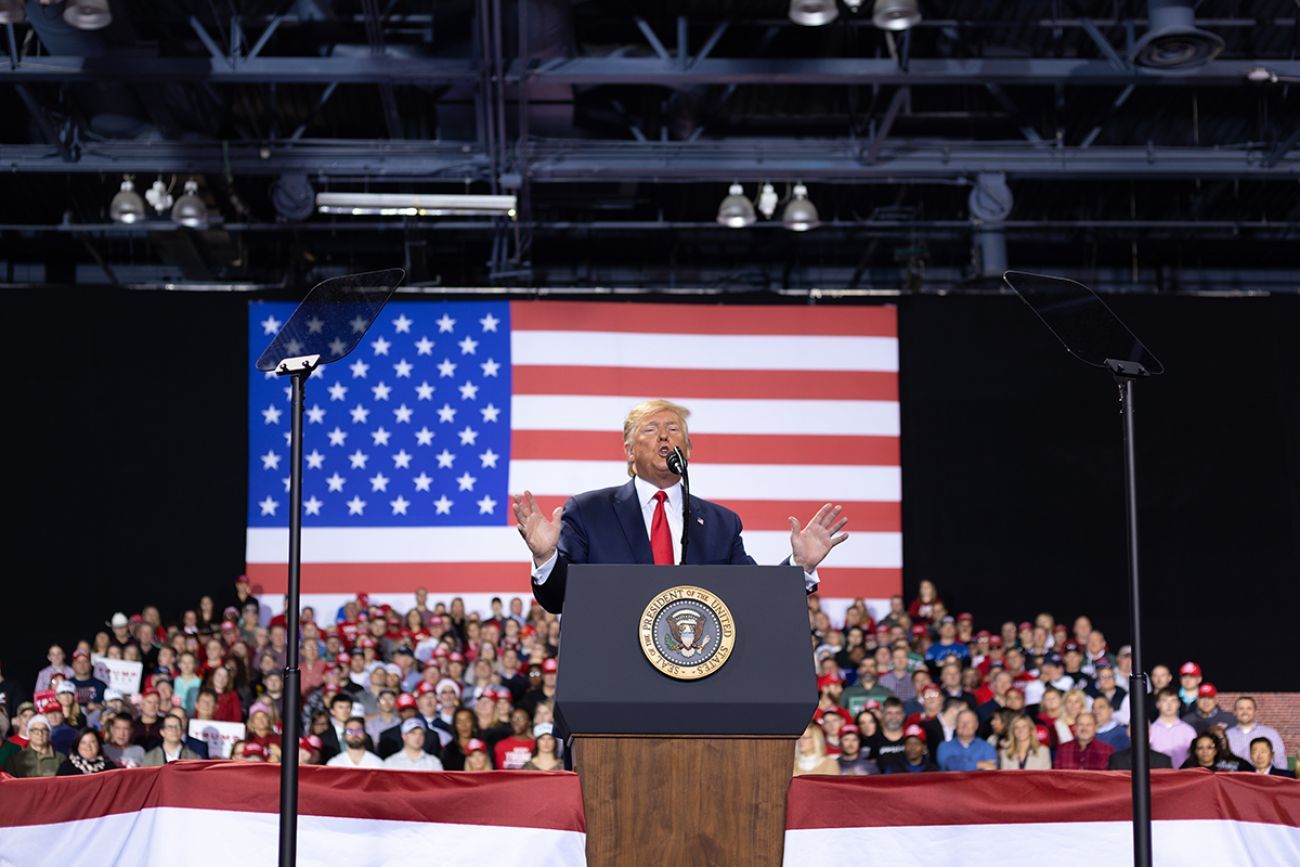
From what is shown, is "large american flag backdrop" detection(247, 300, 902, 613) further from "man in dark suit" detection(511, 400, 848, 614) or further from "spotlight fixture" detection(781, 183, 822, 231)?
"man in dark suit" detection(511, 400, 848, 614)

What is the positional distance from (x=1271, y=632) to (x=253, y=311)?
10113 millimetres

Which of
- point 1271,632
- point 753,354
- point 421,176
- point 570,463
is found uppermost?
point 421,176

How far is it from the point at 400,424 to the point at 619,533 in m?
10.3

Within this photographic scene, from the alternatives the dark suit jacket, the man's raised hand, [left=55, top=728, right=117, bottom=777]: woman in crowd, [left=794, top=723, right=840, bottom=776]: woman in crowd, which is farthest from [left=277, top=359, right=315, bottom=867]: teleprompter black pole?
Result: [left=55, top=728, right=117, bottom=777]: woman in crowd

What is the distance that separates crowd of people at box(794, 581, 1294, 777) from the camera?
8180mm

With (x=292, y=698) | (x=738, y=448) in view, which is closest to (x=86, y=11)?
(x=738, y=448)

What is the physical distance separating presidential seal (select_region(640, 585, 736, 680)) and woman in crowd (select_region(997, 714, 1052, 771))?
Answer: 5945mm

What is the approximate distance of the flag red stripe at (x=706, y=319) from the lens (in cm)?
1368

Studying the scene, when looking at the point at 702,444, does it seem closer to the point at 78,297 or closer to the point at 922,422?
the point at 922,422

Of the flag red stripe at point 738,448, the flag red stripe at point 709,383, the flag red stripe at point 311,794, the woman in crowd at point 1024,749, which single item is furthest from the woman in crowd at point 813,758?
the flag red stripe at point 709,383

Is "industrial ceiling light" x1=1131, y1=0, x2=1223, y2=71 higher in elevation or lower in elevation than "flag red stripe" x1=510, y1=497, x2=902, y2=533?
higher

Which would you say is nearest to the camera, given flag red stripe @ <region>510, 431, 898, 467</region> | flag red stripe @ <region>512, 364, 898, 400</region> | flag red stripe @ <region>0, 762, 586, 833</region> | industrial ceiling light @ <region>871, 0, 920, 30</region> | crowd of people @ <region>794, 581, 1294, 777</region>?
flag red stripe @ <region>0, 762, 586, 833</region>

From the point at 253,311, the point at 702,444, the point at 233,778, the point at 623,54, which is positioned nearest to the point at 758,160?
the point at 623,54

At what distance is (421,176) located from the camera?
13.3m
